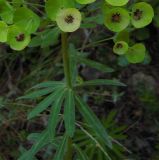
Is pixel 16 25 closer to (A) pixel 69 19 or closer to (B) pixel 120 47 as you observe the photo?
(A) pixel 69 19

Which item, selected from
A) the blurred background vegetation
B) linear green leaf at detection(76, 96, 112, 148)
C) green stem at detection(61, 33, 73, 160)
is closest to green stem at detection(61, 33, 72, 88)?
green stem at detection(61, 33, 73, 160)

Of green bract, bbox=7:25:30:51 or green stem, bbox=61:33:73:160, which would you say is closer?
green bract, bbox=7:25:30:51

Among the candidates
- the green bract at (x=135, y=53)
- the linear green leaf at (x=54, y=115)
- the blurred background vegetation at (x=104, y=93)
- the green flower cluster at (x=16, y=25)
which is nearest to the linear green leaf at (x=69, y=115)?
the linear green leaf at (x=54, y=115)

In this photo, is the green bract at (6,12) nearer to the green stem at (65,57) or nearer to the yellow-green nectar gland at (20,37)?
the yellow-green nectar gland at (20,37)

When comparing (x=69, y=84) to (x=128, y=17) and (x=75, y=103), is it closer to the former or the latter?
(x=75, y=103)

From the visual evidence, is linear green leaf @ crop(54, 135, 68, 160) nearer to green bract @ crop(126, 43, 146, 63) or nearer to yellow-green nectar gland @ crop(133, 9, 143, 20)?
green bract @ crop(126, 43, 146, 63)

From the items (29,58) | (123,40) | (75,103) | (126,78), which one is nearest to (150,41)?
(126,78)

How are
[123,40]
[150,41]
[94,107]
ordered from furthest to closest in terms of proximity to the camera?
[150,41]
[94,107]
[123,40]
